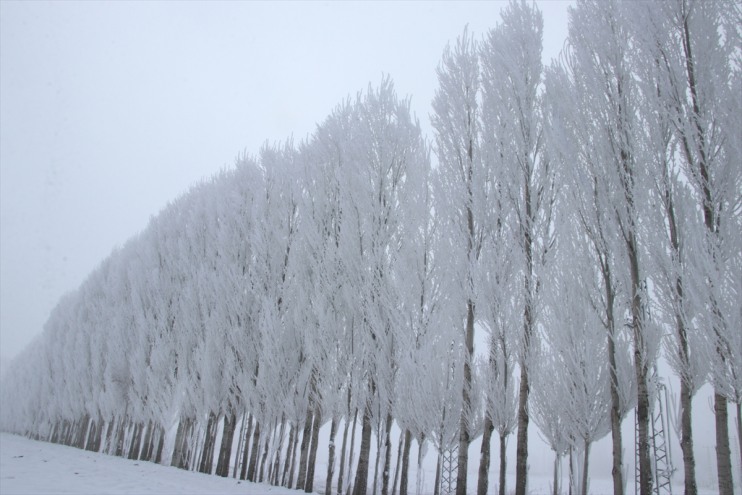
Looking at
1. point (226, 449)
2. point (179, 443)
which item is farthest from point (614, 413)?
point (179, 443)

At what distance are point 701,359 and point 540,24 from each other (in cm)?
720

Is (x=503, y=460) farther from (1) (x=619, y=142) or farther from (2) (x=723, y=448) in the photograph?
(1) (x=619, y=142)

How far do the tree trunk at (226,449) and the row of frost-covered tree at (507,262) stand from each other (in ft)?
0.21

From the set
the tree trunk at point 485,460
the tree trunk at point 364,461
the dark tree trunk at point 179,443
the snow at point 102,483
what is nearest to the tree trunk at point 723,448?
the tree trunk at point 485,460

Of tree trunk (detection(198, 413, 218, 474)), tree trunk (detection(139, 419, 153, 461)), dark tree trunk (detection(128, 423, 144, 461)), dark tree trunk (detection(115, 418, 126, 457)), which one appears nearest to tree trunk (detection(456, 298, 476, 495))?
tree trunk (detection(198, 413, 218, 474))

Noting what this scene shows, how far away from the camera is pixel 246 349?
12.3 metres

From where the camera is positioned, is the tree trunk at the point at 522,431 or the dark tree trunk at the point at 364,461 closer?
the tree trunk at the point at 522,431

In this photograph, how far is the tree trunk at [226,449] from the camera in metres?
12.3

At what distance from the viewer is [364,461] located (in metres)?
8.52

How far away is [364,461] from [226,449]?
596 centimetres

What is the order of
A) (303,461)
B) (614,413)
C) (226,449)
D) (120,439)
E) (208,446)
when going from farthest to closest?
(120,439) < (208,446) < (226,449) < (303,461) < (614,413)

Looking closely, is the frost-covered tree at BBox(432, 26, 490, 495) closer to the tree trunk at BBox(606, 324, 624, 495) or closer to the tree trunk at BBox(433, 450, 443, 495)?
the tree trunk at BBox(433, 450, 443, 495)

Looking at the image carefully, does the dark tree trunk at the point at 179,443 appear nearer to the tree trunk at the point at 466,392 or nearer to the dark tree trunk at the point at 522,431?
the tree trunk at the point at 466,392

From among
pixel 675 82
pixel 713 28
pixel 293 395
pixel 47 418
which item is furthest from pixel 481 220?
pixel 47 418
